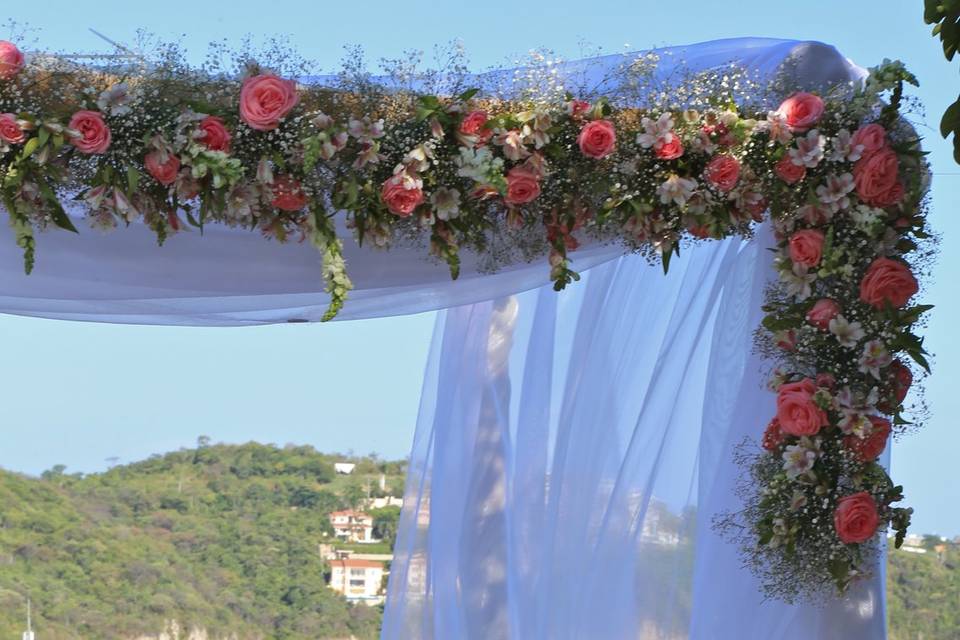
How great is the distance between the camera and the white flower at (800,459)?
264 cm

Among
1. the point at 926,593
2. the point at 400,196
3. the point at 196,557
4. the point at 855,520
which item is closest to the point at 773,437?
the point at 855,520

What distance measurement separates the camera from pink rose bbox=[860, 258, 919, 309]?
2.65m

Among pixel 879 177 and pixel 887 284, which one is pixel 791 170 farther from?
pixel 887 284

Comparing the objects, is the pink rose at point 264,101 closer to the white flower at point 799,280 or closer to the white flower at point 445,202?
the white flower at point 445,202

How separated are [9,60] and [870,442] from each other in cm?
195

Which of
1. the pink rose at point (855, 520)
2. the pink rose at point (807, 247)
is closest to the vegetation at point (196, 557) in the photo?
the pink rose at point (855, 520)

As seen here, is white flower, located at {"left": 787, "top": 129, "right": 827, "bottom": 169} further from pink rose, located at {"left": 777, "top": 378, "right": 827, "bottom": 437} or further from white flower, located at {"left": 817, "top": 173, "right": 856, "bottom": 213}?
pink rose, located at {"left": 777, "top": 378, "right": 827, "bottom": 437}

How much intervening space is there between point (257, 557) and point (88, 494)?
641 millimetres

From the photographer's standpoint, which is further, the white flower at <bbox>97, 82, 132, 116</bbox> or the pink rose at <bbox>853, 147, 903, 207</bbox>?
the pink rose at <bbox>853, 147, 903, 207</bbox>

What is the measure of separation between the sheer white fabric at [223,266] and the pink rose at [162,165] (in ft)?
1.01

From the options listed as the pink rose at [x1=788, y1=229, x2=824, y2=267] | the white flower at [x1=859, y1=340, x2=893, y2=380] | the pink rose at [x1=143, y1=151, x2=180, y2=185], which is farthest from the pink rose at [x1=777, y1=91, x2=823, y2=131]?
the pink rose at [x1=143, y1=151, x2=180, y2=185]

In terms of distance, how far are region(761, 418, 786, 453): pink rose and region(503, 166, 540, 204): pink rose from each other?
74 centimetres

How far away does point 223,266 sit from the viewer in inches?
112

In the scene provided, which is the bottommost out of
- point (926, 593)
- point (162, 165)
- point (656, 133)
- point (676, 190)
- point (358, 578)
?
point (358, 578)
